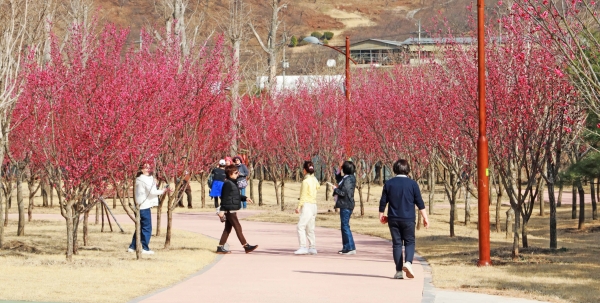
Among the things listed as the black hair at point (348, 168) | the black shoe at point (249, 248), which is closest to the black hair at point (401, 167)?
the black hair at point (348, 168)

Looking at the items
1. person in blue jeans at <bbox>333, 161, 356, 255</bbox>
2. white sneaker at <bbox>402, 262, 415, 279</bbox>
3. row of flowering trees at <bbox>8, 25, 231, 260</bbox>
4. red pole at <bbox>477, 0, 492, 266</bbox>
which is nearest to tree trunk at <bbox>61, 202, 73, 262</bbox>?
row of flowering trees at <bbox>8, 25, 231, 260</bbox>

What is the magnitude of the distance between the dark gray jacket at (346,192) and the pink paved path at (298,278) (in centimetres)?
96

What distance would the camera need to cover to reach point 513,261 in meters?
17.9

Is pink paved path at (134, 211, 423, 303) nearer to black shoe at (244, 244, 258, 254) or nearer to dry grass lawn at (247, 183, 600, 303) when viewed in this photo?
black shoe at (244, 244, 258, 254)

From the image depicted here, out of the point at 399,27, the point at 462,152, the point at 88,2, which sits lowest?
the point at 462,152

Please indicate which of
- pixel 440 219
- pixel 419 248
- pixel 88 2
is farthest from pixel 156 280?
pixel 88 2

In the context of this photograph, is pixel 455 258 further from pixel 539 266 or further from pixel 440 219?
pixel 440 219

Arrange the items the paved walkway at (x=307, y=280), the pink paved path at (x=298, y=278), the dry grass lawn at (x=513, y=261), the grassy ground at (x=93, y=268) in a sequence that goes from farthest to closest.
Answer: the dry grass lawn at (x=513, y=261) → the grassy ground at (x=93, y=268) → the pink paved path at (x=298, y=278) → the paved walkway at (x=307, y=280)

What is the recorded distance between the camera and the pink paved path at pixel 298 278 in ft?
43.7

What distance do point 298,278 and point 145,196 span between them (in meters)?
4.54

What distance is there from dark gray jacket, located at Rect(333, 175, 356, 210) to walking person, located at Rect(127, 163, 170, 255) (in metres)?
3.30

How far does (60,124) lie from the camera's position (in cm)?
1817

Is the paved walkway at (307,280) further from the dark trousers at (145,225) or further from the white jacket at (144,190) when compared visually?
the white jacket at (144,190)

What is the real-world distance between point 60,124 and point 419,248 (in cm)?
777
